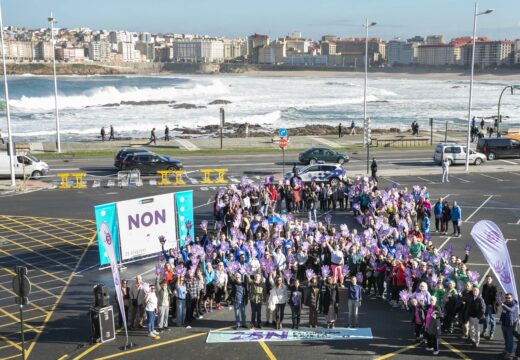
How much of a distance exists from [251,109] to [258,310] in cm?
8905

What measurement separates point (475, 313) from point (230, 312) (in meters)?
6.16

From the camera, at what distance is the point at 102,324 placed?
1416 centimetres

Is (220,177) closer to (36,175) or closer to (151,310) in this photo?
(36,175)

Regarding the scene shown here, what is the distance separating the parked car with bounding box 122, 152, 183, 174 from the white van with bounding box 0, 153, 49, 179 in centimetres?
512

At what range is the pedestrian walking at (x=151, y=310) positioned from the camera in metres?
14.5

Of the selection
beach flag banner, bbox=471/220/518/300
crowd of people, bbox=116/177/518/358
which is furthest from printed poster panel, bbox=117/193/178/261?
beach flag banner, bbox=471/220/518/300

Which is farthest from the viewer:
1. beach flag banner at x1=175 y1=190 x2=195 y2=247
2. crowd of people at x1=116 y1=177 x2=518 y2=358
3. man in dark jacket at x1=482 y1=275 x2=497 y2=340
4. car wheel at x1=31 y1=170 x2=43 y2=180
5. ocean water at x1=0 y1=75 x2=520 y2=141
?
ocean water at x1=0 y1=75 x2=520 y2=141

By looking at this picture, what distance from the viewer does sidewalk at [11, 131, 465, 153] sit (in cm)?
5159

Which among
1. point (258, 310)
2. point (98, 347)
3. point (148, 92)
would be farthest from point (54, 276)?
point (148, 92)

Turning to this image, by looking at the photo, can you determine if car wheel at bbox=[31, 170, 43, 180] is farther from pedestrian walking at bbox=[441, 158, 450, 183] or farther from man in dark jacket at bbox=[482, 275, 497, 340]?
man in dark jacket at bbox=[482, 275, 497, 340]

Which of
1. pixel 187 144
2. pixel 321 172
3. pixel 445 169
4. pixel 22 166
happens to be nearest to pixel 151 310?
pixel 321 172

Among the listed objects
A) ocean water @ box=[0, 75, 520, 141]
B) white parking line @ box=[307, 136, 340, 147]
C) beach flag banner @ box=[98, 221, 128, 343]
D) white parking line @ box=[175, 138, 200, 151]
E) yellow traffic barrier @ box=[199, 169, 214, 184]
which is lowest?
ocean water @ box=[0, 75, 520, 141]

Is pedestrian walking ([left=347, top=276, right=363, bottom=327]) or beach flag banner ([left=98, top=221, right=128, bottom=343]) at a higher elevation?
beach flag banner ([left=98, top=221, right=128, bottom=343])

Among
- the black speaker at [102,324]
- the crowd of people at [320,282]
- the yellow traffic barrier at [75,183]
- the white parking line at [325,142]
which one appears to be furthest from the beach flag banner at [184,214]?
the white parking line at [325,142]
